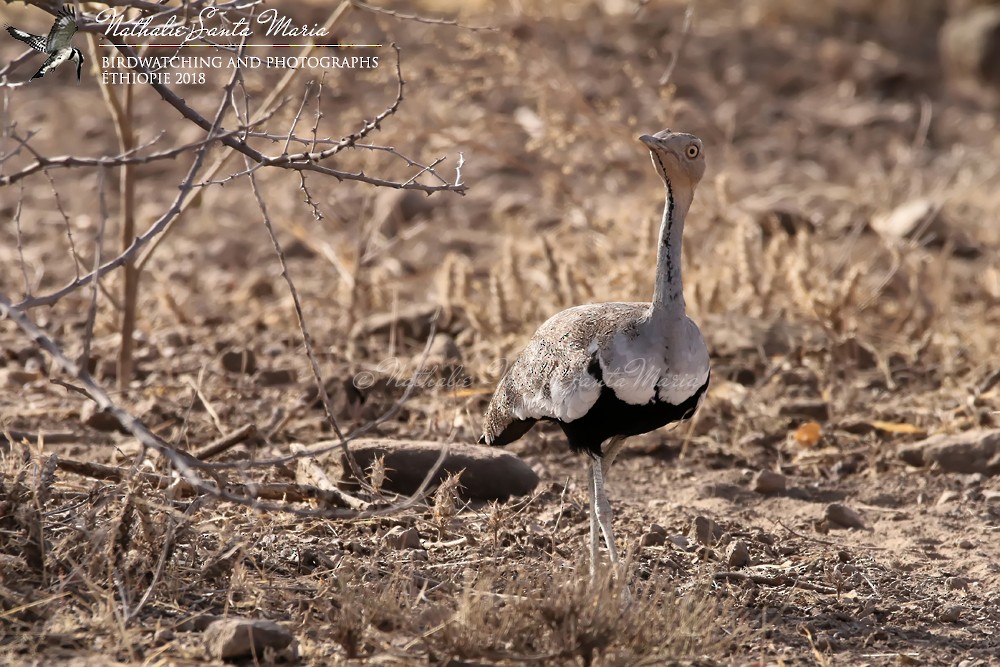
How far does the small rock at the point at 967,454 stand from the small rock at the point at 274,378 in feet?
8.28

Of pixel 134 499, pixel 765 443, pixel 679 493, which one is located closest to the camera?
pixel 134 499

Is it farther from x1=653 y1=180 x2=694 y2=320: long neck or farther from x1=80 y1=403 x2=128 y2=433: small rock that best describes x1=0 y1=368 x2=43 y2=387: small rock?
x1=653 y1=180 x2=694 y2=320: long neck

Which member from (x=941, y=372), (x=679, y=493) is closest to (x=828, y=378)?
(x=941, y=372)

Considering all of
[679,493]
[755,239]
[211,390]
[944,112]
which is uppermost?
[944,112]

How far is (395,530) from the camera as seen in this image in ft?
12.2

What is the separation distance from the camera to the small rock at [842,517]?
420cm

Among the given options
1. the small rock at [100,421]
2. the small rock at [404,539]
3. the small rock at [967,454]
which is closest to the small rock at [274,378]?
the small rock at [100,421]

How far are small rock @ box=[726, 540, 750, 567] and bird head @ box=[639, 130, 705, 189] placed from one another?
1.09 m

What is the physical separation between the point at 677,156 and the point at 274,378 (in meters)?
2.46

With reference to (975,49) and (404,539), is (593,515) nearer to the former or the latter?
(404,539)

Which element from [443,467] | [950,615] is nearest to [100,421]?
[443,467]

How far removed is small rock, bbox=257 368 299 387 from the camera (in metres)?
5.29

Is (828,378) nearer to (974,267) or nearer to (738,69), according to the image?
(974,267)

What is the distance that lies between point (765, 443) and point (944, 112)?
5.62 m
